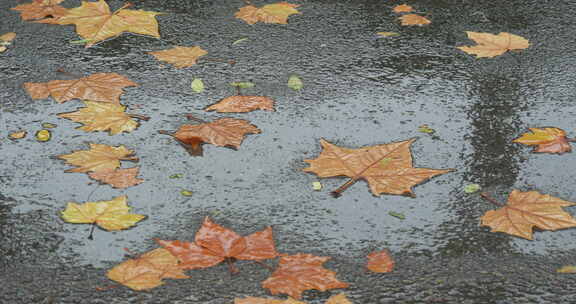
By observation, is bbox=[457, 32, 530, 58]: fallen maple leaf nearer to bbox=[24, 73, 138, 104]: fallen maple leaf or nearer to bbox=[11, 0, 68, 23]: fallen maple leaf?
bbox=[24, 73, 138, 104]: fallen maple leaf

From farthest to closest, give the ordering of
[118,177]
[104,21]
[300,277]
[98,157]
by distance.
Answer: [104,21] → [98,157] → [118,177] → [300,277]

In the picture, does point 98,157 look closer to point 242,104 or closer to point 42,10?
point 242,104

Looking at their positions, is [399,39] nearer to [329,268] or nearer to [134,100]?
[134,100]

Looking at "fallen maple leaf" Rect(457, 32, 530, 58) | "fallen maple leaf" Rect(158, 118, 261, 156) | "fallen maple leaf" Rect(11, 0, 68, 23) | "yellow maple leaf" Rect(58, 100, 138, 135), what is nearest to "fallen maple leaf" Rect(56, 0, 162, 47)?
"fallen maple leaf" Rect(11, 0, 68, 23)

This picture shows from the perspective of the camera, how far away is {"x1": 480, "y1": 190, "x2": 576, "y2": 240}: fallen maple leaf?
2346mm

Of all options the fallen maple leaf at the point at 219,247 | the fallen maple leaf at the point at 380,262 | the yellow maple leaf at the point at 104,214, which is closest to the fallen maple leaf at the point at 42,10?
the yellow maple leaf at the point at 104,214

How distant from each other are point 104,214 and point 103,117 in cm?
Answer: 70

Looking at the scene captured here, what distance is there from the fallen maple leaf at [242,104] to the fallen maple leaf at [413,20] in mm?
1175

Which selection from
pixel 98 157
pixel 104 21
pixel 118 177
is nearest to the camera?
pixel 118 177

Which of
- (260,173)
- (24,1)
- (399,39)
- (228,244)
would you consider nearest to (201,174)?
(260,173)

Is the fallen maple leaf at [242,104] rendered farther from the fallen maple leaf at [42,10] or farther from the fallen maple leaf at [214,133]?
the fallen maple leaf at [42,10]

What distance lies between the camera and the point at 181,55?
11.6 ft

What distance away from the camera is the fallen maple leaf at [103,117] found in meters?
2.91

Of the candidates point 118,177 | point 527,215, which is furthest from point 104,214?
point 527,215
